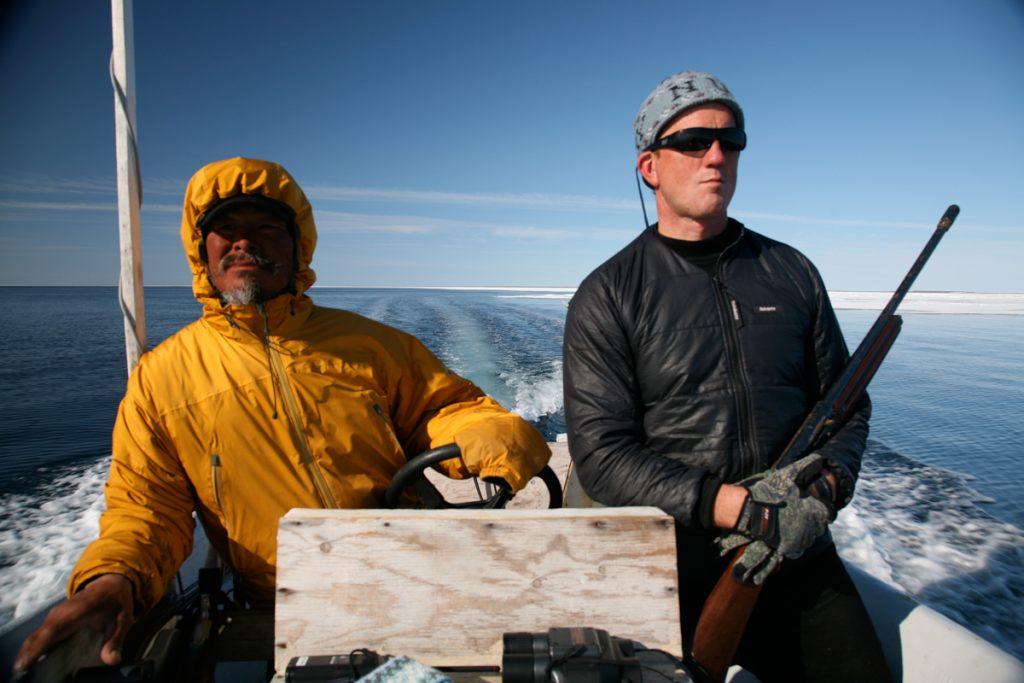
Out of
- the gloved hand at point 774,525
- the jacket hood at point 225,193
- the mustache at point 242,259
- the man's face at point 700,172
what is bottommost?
the gloved hand at point 774,525

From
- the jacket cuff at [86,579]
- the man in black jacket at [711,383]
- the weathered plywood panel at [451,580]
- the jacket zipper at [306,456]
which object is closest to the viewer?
the weathered plywood panel at [451,580]

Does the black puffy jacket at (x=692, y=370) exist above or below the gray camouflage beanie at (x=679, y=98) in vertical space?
below

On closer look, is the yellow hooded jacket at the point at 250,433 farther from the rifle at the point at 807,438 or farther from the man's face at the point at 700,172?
the man's face at the point at 700,172

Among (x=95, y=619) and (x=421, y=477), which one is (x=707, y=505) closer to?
(x=421, y=477)

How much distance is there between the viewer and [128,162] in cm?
191

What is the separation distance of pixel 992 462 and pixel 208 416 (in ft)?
24.0

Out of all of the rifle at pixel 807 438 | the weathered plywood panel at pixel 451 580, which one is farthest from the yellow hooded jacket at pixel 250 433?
the rifle at pixel 807 438

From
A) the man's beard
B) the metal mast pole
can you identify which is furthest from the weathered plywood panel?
the metal mast pole

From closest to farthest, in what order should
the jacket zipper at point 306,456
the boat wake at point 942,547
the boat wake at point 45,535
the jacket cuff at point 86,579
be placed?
the jacket cuff at point 86,579, the jacket zipper at point 306,456, the boat wake at point 942,547, the boat wake at point 45,535

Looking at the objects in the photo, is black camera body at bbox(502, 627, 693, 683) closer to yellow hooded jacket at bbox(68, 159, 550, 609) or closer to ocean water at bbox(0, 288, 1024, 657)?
yellow hooded jacket at bbox(68, 159, 550, 609)

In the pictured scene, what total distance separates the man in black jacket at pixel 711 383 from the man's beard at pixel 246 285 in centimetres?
96

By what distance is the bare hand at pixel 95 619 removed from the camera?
3.67ft

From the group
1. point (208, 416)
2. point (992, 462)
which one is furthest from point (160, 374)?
point (992, 462)

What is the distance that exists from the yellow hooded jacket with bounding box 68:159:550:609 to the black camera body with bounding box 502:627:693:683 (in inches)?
20.0
